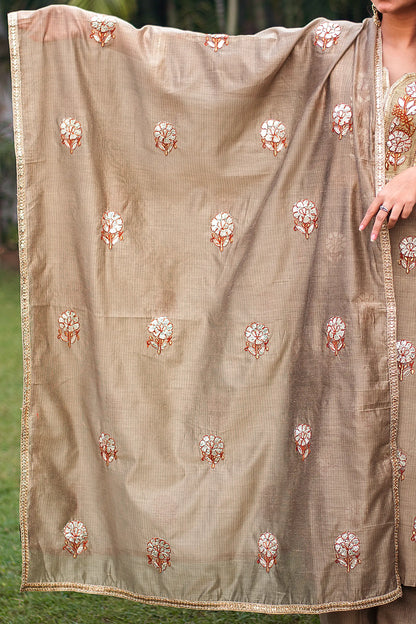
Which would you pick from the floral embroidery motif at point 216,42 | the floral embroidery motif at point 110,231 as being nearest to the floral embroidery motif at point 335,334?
the floral embroidery motif at point 110,231

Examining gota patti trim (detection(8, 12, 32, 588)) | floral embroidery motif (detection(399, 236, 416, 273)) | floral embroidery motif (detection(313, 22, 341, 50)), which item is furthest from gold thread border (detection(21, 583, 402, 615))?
floral embroidery motif (detection(313, 22, 341, 50))

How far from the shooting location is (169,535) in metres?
2.00

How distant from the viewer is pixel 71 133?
200cm

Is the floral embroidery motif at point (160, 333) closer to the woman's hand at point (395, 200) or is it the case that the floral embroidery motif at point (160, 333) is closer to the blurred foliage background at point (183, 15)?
the woman's hand at point (395, 200)

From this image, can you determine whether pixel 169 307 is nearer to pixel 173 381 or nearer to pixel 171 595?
pixel 173 381

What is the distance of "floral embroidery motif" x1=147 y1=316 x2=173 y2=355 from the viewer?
2.01 m

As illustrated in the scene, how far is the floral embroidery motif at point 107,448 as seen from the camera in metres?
2.03

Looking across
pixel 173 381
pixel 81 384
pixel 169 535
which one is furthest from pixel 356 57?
pixel 169 535

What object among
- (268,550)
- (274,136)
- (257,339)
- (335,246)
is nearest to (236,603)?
(268,550)

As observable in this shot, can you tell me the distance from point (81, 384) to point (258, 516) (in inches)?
20.9

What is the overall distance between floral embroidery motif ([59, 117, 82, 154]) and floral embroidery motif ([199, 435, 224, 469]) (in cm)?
77

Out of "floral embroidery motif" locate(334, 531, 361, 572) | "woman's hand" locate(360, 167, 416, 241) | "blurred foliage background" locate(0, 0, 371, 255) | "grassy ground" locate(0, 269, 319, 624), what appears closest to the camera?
"woman's hand" locate(360, 167, 416, 241)

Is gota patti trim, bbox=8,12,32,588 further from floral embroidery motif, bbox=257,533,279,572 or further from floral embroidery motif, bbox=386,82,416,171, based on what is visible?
floral embroidery motif, bbox=386,82,416,171

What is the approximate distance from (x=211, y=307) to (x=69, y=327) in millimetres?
351
